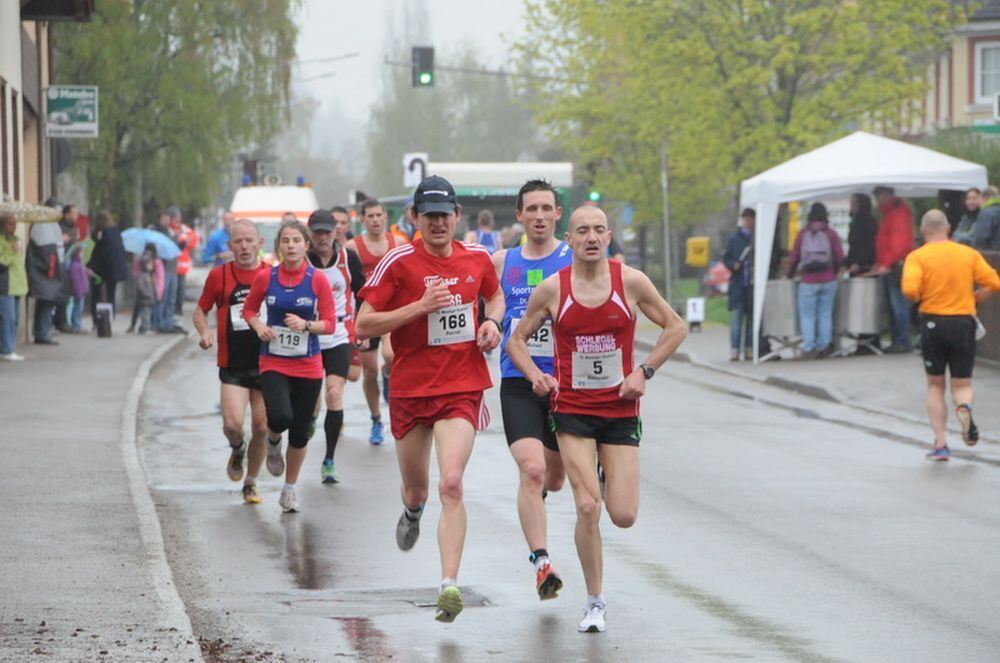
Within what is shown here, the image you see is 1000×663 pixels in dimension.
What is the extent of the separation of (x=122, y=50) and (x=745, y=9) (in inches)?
470

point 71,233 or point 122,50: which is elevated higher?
point 122,50

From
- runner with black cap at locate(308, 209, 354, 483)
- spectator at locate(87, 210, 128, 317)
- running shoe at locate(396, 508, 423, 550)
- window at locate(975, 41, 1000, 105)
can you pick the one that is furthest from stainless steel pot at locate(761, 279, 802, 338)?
window at locate(975, 41, 1000, 105)

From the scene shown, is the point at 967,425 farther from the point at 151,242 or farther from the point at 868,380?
the point at 151,242

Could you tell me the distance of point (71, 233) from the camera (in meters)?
31.4

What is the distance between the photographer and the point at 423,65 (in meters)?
41.9

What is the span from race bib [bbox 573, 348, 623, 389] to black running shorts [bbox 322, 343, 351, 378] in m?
5.04

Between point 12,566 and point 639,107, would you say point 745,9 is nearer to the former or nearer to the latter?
point 639,107

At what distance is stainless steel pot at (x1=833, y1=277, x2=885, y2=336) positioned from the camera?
82.7 feet

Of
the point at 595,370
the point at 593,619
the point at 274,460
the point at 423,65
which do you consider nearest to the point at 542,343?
the point at 595,370

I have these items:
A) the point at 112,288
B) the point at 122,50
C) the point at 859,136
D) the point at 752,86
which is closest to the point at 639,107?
the point at 752,86

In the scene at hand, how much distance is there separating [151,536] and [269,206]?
29.5m

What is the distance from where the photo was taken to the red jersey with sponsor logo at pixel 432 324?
29.3 feet

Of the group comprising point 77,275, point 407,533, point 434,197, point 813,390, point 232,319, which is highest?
point 434,197

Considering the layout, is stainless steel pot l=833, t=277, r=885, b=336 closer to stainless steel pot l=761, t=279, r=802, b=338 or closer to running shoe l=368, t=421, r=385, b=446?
stainless steel pot l=761, t=279, r=802, b=338
